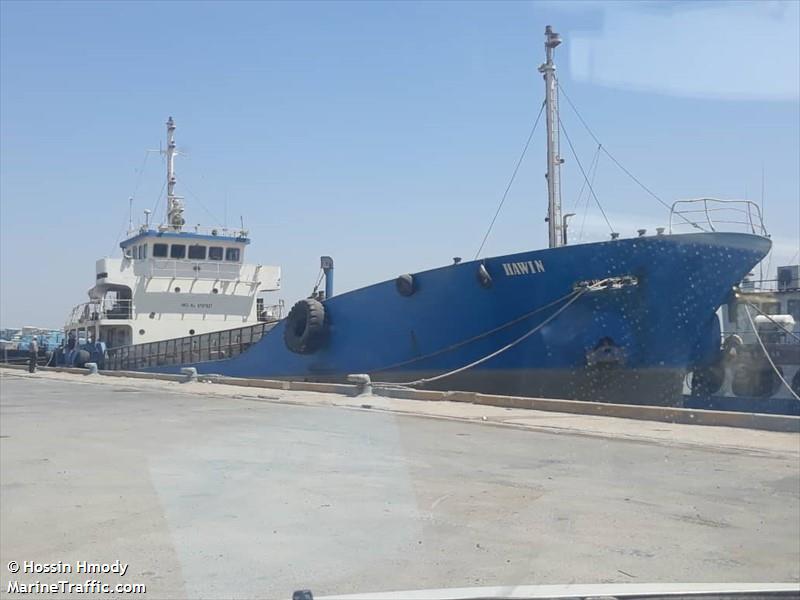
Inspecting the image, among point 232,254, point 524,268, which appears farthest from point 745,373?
point 232,254

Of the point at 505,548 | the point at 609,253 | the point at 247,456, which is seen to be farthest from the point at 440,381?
the point at 505,548

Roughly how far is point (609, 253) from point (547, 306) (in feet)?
4.83

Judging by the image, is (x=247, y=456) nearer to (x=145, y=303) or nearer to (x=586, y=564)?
(x=586, y=564)

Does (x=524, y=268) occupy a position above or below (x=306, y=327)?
above

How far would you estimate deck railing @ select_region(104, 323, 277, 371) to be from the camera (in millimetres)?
24016

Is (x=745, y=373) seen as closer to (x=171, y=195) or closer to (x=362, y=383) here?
(x=362, y=383)

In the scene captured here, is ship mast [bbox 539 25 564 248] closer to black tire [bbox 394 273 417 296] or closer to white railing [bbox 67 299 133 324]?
black tire [bbox 394 273 417 296]

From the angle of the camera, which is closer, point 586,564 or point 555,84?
point 586,564

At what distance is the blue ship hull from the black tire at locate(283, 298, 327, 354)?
2355 mm

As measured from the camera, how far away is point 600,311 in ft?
49.6

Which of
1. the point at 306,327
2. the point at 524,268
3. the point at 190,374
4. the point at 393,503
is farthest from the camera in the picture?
the point at 190,374

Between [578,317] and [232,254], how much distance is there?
16.1 meters

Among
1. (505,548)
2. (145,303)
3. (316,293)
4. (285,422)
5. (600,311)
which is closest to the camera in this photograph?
(505,548)

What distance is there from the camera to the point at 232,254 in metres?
28.5
